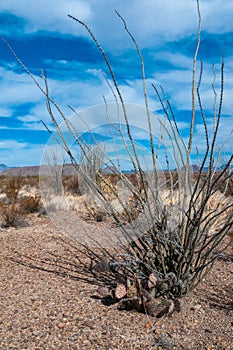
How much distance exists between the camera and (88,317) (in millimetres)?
3238

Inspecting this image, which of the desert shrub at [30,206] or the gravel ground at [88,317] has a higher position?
the desert shrub at [30,206]

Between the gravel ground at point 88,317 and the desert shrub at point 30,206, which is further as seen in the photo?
the desert shrub at point 30,206

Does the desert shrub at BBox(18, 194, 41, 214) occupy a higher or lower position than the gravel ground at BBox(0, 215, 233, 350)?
higher

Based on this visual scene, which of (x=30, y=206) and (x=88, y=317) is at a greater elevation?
(x=30, y=206)

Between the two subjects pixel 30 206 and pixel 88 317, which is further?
pixel 30 206

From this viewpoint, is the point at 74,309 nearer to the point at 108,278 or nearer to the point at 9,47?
the point at 108,278

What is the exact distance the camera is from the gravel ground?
2883mm

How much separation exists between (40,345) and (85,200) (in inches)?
311

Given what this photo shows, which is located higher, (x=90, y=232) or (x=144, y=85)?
(x=144, y=85)

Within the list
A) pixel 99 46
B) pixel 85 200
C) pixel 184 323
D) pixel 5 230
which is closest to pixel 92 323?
pixel 184 323

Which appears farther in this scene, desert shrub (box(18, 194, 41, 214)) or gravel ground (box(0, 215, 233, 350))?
desert shrub (box(18, 194, 41, 214))

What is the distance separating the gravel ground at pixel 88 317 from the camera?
2883mm

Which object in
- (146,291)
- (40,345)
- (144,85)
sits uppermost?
(144,85)

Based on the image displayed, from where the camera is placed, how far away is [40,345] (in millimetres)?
2846
